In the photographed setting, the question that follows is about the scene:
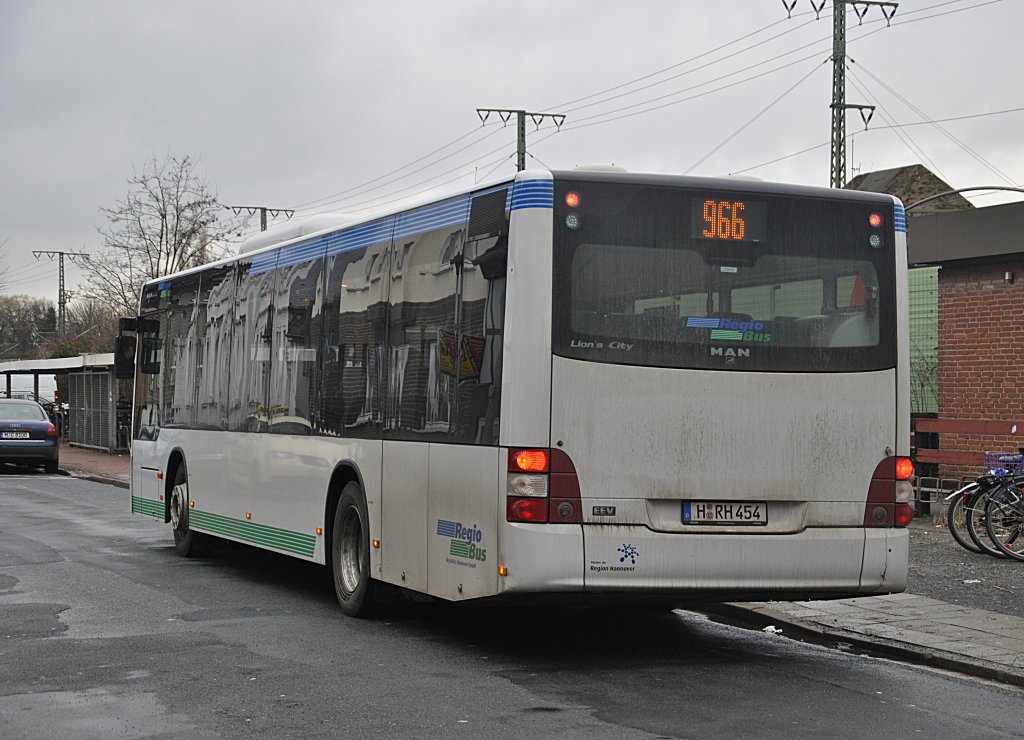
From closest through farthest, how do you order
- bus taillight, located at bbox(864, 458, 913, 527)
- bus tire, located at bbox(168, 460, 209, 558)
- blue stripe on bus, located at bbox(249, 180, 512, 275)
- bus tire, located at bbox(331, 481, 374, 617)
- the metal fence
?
1. bus taillight, located at bbox(864, 458, 913, 527)
2. blue stripe on bus, located at bbox(249, 180, 512, 275)
3. bus tire, located at bbox(331, 481, 374, 617)
4. bus tire, located at bbox(168, 460, 209, 558)
5. the metal fence

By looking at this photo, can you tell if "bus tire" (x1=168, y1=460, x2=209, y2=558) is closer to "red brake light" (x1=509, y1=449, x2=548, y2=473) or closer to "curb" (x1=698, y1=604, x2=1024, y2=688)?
"curb" (x1=698, y1=604, x2=1024, y2=688)

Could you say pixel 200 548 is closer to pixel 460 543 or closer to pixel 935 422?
pixel 460 543

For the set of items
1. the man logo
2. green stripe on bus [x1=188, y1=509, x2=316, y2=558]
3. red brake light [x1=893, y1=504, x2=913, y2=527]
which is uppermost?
the man logo

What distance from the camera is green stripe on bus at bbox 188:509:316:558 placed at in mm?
12062

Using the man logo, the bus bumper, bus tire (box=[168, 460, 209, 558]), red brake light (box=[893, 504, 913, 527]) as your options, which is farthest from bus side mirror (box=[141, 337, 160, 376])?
red brake light (box=[893, 504, 913, 527])

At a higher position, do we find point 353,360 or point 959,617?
point 353,360

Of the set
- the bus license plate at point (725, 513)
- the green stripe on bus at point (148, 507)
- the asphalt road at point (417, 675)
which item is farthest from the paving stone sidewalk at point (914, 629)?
the green stripe on bus at point (148, 507)

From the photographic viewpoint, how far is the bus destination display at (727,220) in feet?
29.5

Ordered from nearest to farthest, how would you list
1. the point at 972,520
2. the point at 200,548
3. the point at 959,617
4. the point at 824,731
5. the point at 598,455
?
the point at 824,731, the point at 598,455, the point at 959,617, the point at 972,520, the point at 200,548

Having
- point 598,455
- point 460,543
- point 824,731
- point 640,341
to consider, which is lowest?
point 824,731

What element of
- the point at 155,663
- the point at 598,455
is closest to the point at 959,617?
the point at 598,455

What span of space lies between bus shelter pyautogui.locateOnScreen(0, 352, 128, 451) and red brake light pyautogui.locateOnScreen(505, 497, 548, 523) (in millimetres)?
32904

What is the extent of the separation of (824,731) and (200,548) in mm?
9636

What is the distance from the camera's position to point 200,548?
1556 centimetres
